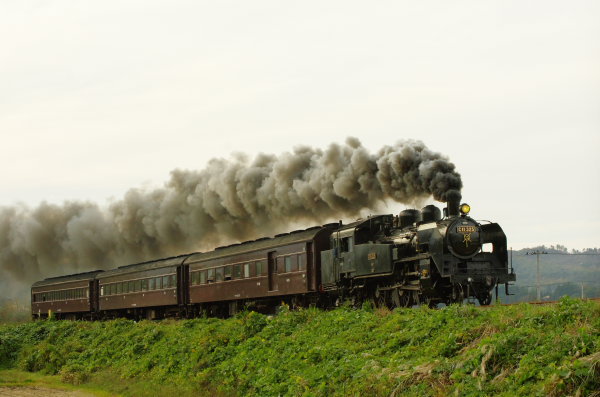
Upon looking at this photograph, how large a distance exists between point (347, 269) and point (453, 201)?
4340mm

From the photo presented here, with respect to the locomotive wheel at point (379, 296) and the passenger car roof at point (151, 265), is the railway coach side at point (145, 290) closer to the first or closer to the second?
the passenger car roof at point (151, 265)

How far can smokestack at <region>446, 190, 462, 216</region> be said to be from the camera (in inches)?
929

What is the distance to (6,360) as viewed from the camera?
3362 centimetres

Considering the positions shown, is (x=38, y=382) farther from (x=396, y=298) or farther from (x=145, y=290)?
(x=145, y=290)

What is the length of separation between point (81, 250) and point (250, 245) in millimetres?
27291

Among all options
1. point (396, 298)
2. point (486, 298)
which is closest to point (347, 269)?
point (396, 298)

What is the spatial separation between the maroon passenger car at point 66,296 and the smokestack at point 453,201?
1212 inches

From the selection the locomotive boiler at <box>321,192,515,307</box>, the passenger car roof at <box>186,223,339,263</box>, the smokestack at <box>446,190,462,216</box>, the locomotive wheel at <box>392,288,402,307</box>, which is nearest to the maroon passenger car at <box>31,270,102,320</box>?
the passenger car roof at <box>186,223,339,263</box>

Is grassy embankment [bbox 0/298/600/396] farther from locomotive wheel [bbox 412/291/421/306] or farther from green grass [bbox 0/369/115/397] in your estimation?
locomotive wheel [bbox 412/291/421/306]

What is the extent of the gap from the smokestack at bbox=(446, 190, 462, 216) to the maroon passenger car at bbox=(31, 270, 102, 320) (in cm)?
3078

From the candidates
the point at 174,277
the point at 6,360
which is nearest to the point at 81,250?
the point at 174,277

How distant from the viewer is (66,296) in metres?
53.2

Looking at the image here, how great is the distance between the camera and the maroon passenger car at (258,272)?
28.4 m

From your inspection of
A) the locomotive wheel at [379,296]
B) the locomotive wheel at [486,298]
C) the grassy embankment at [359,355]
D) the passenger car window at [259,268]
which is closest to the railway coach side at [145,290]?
the passenger car window at [259,268]
